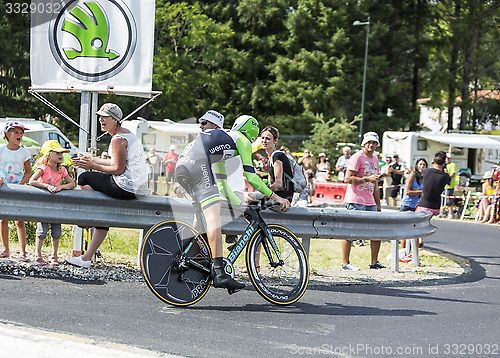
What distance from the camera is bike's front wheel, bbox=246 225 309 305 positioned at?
21.0ft

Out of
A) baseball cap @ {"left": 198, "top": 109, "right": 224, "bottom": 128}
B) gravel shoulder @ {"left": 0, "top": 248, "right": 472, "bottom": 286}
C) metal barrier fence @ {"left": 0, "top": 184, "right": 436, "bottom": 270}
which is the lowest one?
gravel shoulder @ {"left": 0, "top": 248, "right": 472, "bottom": 286}

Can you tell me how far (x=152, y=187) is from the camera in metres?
27.2

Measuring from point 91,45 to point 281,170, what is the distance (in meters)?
2.69

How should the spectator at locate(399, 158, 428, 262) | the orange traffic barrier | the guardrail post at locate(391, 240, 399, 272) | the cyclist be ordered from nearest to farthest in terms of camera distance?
1. the cyclist
2. the guardrail post at locate(391, 240, 399, 272)
3. the spectator at locate(399, 158, 428, 262)
4. the orange traffic barrier

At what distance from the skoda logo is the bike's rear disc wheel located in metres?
2.87

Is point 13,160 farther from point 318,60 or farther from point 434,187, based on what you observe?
point 318,60

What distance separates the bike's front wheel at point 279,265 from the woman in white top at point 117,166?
1435mm

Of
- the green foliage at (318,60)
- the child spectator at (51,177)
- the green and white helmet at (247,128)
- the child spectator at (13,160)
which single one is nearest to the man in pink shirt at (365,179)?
the green and white helmet at (247,128)

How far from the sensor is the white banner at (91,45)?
8.32 m

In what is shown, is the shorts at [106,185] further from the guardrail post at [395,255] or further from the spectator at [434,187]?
the spectator at [434,187]

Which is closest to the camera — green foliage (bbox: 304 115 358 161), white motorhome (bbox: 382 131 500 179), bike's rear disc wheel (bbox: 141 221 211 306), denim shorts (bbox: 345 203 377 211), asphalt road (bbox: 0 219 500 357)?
asphalt road (bbox: 0 219 500 357)

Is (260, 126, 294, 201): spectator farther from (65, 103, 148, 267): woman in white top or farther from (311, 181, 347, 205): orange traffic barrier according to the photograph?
(311, 181, 347, 205): orange traffic barrier

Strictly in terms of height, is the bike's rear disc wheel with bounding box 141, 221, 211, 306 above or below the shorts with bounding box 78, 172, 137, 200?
below

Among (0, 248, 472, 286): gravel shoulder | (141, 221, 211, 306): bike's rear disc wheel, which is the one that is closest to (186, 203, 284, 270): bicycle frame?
(141, 221, 211, 306): bike's rear disc wheel
